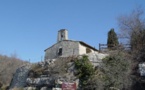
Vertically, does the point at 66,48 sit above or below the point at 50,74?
above

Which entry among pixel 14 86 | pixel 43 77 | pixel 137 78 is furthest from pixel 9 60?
pixel 137 78

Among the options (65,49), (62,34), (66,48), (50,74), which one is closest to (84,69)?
(50,74)

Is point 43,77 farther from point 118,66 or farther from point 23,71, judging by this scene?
point 118,66

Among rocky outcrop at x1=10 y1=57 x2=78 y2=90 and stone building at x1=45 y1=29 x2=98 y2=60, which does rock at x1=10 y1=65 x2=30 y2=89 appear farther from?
stone building at x1=45 y1=29 x2=98 y2=60

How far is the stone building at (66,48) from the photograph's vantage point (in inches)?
1675

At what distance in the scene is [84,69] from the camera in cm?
2947

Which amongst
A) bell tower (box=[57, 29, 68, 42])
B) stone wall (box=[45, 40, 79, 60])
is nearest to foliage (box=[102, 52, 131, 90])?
stone wall (box=[45, 40, 79, 60])

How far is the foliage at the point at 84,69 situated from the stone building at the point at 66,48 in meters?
11.5

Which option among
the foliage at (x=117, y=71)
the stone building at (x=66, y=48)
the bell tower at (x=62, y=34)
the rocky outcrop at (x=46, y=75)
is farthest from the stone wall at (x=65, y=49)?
the foliage at (x=117, y=71)

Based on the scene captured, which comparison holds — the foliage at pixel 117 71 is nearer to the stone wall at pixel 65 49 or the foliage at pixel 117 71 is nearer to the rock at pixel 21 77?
the rock at pixel 21 77

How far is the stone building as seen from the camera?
42.5m

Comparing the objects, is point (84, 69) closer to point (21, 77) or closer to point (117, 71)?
point (117, 71)

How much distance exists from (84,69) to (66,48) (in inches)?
555

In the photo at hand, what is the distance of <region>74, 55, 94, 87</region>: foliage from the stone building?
1148 centimetres
